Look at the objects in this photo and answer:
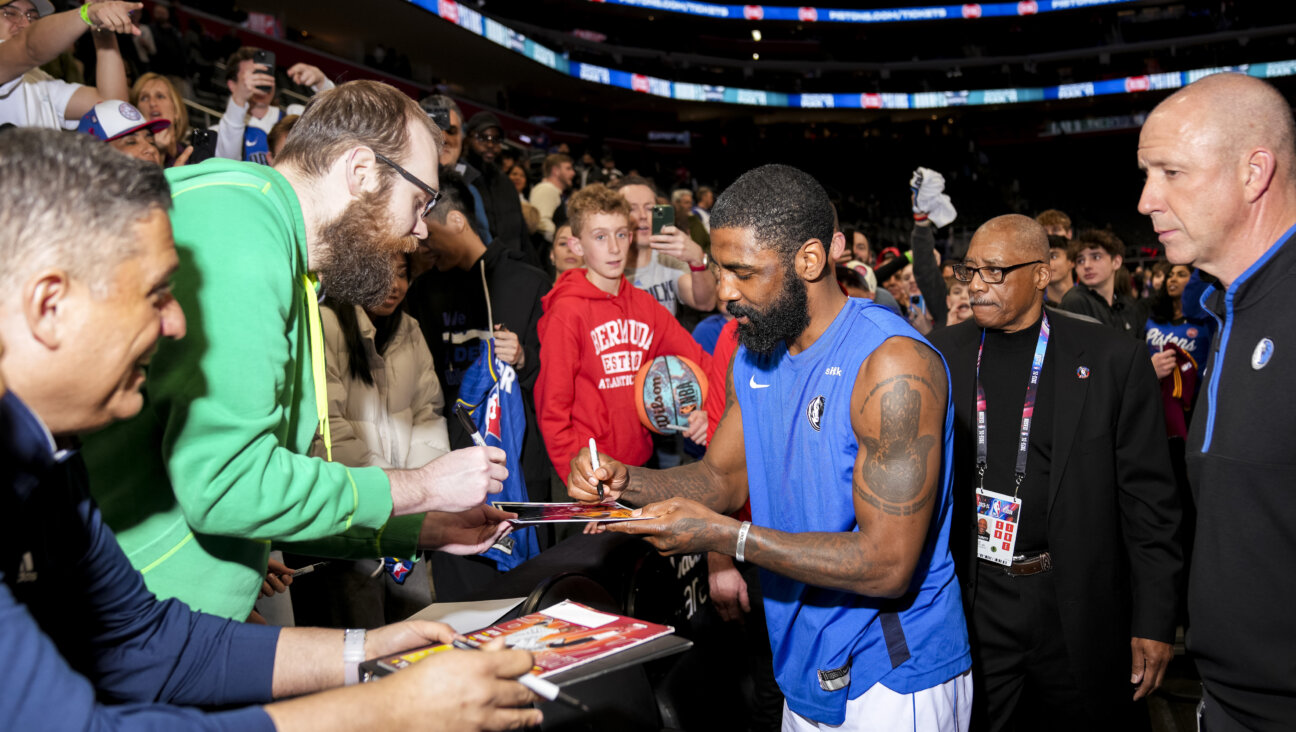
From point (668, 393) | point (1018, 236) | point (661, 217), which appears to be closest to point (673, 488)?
point (668, 393)

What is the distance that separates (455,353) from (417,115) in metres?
2.24

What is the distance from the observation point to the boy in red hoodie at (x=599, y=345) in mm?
3977

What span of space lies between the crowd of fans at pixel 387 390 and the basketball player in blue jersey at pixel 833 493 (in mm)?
66

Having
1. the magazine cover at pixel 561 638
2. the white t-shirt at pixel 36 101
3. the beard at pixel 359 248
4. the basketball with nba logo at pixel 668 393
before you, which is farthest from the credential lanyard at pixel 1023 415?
the white t-shirt at pixel 36 101

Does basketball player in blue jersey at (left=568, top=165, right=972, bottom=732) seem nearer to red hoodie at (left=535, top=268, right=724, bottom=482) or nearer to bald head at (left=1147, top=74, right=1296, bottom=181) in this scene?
bald head at (left=1147, top=74, right=1296, bottom=181)

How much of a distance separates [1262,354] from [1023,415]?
119 cm

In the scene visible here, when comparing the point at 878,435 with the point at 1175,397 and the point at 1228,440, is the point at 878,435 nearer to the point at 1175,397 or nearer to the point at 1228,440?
the point at 1228,440

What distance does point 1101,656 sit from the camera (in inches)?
111

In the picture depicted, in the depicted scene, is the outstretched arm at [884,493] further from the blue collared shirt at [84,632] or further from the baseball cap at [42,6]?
the baseball cap at [42,6]

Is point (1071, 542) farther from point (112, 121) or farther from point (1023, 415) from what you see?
point (112, 121)

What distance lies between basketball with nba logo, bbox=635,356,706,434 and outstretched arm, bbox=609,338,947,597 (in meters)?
1.84

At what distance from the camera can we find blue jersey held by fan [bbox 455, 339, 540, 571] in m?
3.84

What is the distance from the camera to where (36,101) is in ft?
12.4

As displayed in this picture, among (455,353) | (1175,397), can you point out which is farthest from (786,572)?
(1175,397)
